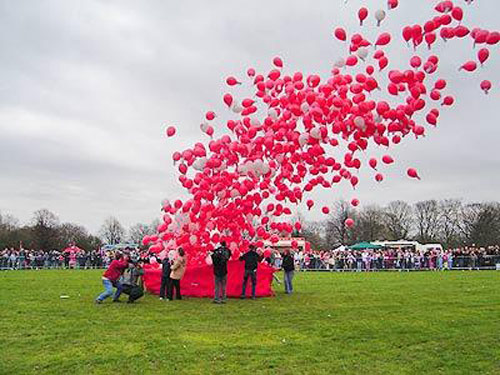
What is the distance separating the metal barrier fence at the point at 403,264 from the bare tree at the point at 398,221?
41.7 metres

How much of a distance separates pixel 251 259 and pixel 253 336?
593 cm

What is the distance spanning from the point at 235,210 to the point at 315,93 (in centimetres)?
410

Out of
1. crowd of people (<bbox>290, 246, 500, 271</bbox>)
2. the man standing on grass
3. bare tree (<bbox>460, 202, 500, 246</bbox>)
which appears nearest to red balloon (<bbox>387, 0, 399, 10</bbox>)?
the man standing on grass

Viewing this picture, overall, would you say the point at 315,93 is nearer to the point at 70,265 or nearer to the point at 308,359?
the point at 308,359

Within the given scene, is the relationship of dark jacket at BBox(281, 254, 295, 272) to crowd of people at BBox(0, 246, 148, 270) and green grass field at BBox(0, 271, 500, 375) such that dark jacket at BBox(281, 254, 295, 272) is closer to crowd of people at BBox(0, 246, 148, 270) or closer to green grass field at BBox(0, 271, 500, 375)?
green grass field at BBox(0, 271, 500, 375)

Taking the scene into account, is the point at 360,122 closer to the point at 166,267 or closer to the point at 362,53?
the point at 362,53

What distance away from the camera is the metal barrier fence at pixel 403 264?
3591 cm

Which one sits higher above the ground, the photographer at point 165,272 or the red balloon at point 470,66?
the red balloon at point 470,66

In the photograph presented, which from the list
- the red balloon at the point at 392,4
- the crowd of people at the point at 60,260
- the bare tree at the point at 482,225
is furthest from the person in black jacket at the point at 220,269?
the bare tree at the point at 482,225

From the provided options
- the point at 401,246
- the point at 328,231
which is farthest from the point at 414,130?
the point at 328,231

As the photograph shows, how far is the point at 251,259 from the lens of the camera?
49.6ft

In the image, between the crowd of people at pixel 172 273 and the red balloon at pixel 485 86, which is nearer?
the red balloon at pixel 485 86

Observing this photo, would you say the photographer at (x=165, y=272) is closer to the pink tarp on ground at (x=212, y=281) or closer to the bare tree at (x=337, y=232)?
the pink tarp on ground at (x=212, y=281)

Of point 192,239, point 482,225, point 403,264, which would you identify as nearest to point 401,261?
point 403,264
